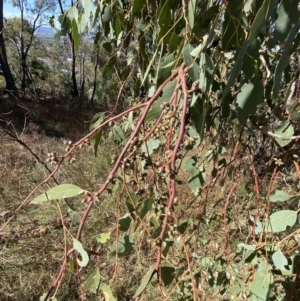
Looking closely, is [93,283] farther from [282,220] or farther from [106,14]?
[106,14]

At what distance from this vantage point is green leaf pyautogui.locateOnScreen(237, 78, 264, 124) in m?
0.57

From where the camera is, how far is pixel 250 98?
571 millimetres

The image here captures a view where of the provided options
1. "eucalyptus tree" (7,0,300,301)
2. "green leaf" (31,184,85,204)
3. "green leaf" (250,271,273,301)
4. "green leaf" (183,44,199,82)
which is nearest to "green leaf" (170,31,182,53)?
"eucalyptus tree" (7,0,300,301)

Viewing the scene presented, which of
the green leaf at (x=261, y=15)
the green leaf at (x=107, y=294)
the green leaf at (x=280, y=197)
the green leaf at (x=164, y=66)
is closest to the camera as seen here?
the green leaf at (x=261, y=15)

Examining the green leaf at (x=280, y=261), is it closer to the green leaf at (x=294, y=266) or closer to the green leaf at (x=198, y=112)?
the green leaf at (x=294, y=266)

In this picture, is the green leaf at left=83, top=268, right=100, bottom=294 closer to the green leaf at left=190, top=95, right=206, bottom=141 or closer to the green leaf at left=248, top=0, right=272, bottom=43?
the green leaf at left=190, top=95, right=206, bottom=141

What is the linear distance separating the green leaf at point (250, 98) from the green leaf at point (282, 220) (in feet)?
0.86

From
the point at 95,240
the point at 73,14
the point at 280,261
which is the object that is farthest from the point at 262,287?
the point at 95,240

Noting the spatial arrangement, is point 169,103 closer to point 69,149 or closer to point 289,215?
point 69,149

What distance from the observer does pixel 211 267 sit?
1.25m

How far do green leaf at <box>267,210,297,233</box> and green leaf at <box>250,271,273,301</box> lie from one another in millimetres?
91

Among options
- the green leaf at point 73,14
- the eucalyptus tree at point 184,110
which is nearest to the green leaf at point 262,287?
the eucalyptus tree at point 184,110

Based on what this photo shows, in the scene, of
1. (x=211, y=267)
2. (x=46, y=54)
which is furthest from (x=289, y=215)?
(x=46, y=54)

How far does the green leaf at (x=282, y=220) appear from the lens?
2.37 feet
